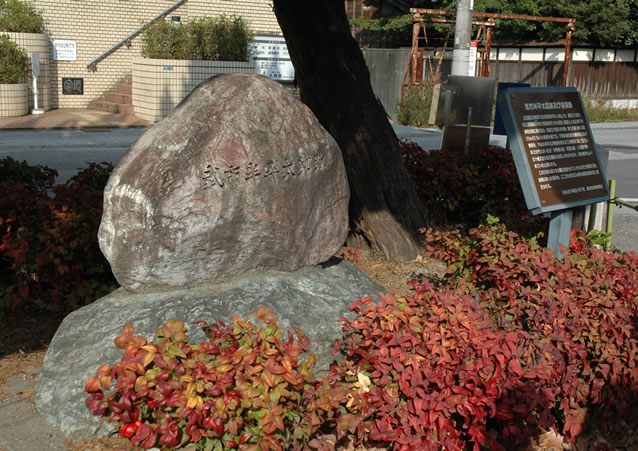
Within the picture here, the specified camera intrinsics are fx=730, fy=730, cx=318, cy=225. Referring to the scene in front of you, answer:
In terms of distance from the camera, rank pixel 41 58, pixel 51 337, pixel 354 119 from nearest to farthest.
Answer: pixel 51 337
pixel 354 119
pixel 41 58

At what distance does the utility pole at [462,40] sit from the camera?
13.8m

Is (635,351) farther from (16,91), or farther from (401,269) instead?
(16,91)

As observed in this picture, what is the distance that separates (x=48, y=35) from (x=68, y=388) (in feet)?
53.8

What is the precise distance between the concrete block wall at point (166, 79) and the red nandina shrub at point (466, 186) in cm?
993

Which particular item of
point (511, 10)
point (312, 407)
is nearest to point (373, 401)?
point (312, 407)

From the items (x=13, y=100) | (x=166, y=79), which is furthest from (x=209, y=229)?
(x=13, y=100)

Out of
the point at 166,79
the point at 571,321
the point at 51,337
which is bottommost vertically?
the point at 51,337

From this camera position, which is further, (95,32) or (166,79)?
(95,32)

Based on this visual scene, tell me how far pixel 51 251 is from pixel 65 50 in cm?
1494

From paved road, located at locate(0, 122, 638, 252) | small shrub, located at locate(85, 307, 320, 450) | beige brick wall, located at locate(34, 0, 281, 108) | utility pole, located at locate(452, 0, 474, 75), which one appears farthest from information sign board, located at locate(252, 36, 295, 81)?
small shrub, located at locate(85, 307, 320, 450)

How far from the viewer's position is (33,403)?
4047 millimetres

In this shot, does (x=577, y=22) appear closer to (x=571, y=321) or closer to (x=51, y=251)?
(x=571, y=321)

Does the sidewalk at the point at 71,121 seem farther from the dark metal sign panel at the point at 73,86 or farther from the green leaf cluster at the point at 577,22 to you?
the green leaf cluster at the point at 577,22

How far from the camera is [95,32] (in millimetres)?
19047
